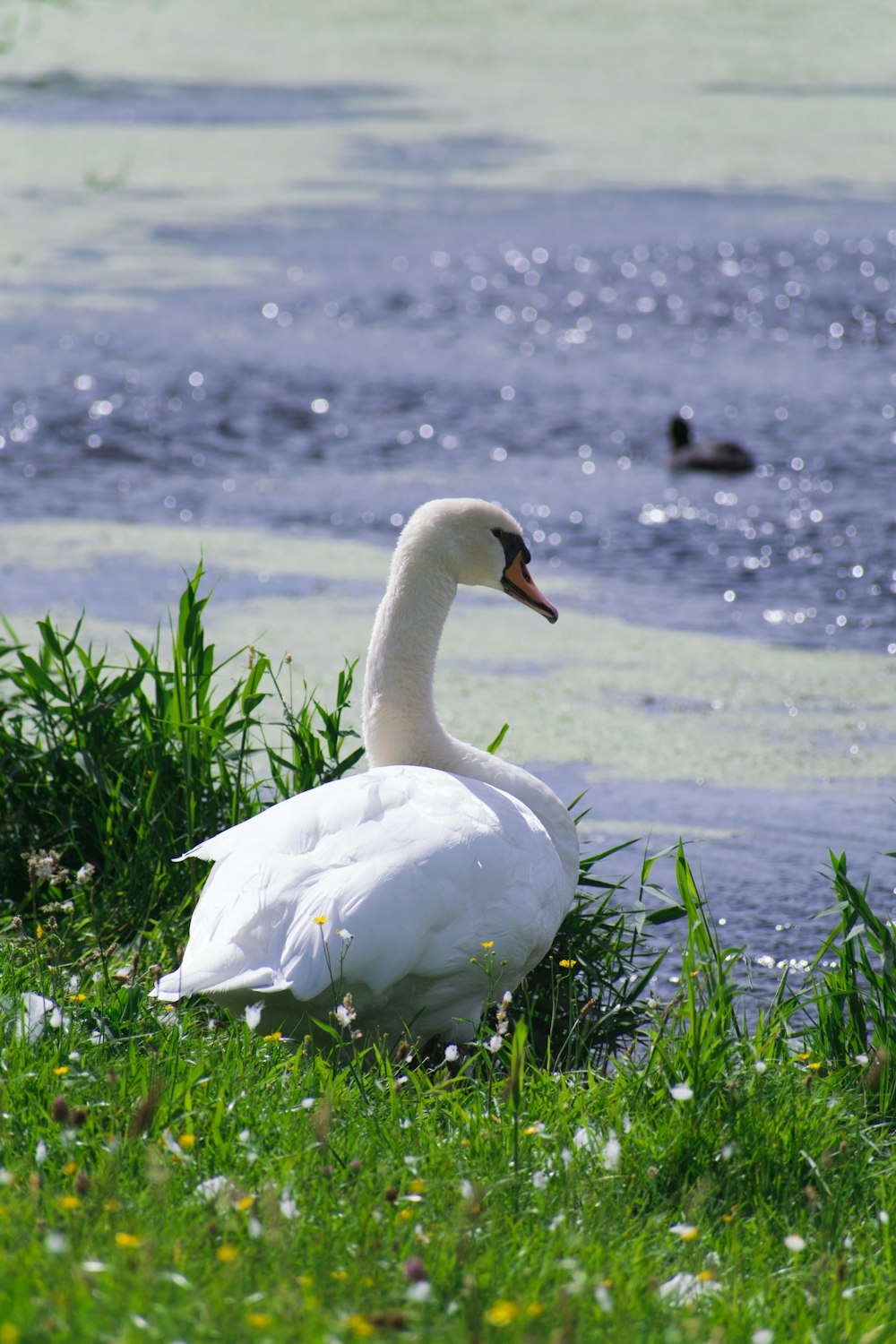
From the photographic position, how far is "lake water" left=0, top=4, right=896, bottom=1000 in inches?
313

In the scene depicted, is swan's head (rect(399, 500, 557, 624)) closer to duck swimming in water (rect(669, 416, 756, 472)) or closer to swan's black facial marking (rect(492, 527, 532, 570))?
swan's black facial marking (rect(492, 527, 532, 570))

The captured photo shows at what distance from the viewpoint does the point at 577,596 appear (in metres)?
8.44

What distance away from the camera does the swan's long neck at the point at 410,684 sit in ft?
13.4

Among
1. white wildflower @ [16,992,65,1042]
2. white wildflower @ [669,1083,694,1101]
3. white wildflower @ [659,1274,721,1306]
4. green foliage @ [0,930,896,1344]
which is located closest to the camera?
green foliage @ [0,930,896,1344]

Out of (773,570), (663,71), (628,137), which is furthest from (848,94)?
(773,570)

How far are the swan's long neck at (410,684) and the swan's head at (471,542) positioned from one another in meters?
0.05

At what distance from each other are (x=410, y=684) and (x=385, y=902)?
3.48 feet

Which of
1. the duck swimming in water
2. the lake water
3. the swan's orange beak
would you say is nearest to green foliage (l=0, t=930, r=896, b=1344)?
the swan's orange beak

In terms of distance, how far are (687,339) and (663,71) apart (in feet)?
48.6

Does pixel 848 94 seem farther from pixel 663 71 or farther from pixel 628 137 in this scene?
pixel 628 137

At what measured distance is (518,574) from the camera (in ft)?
14.2

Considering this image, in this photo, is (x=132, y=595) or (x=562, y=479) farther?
(x=562, y=479)

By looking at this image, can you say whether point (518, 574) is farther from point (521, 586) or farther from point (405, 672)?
point (405, 672)

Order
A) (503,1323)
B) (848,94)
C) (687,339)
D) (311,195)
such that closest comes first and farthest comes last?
(503,1323), (687,339), (311,195), (848,94)
